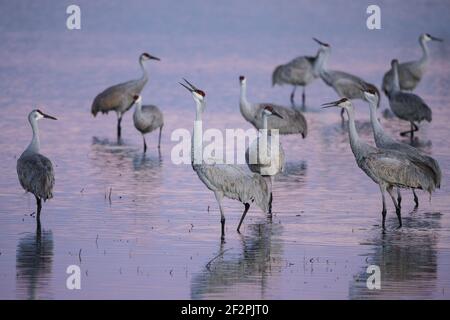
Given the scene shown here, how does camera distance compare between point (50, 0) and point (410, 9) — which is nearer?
point (410, 9)

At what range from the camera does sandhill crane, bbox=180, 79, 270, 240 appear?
45.6 feet

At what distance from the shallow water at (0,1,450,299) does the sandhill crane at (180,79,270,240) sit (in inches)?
14.7

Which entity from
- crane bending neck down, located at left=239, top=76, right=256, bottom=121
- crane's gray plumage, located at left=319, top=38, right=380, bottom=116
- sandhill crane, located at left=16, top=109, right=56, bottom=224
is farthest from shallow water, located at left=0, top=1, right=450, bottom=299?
crane bending neck down, located at left=239, top=76, right=256, bottom=121

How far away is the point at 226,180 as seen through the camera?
1398 cm

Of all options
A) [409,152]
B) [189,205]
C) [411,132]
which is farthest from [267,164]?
[411,132]

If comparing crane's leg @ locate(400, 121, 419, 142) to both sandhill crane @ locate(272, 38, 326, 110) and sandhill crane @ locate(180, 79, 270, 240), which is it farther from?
sandhill crane @ locate(180, 79, 270, 240)

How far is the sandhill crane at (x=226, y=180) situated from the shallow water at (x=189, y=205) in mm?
372

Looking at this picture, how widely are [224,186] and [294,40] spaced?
25.5m

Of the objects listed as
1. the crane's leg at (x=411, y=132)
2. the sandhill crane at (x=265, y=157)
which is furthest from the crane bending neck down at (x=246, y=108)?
the sandhill crane at (x=265, y=157)

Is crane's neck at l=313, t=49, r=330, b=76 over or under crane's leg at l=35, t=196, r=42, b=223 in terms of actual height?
over

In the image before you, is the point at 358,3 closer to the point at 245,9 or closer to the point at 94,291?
the point at 245,9
